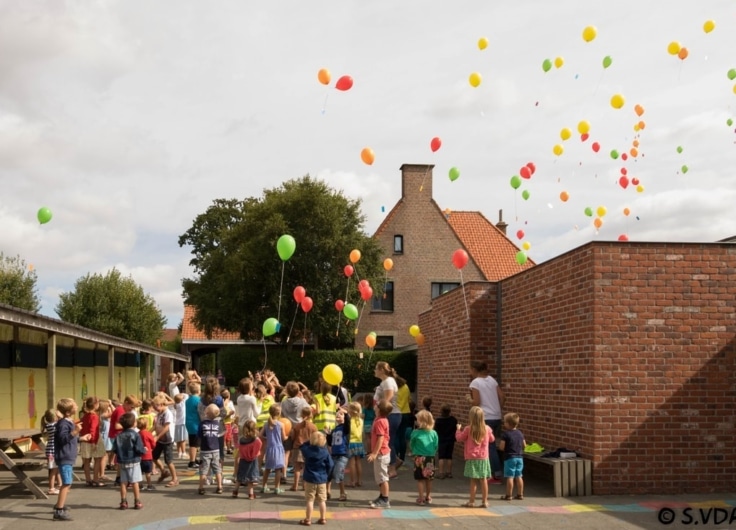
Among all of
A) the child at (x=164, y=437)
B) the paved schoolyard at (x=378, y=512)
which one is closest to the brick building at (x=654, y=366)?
the paved schoolyard at (x=378, y=512)

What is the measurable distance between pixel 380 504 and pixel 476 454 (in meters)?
1.43

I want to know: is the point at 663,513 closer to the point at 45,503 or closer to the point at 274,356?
the point at 45,503

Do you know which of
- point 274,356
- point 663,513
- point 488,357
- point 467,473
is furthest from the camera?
point 274,356

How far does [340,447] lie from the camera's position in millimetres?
11609

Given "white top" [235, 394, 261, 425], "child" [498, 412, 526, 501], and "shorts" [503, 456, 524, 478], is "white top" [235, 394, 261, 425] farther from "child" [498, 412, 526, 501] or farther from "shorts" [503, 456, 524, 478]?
"shorts" [503, 456, 524, 478]

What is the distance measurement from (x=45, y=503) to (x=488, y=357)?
8.46m

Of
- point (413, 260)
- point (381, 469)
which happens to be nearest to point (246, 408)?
point (381, 469)

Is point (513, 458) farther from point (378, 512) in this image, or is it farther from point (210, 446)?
point (210, 446)

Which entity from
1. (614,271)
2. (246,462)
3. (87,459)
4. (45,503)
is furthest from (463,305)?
(45,503)

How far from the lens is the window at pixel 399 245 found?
4222 cm

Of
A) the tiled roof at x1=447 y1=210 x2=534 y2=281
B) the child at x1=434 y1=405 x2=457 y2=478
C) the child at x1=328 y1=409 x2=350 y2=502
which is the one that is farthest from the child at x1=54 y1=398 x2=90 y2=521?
the tiled roof at x1=447 y1=210 x2=534 y2=281

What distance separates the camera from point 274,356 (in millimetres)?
38312

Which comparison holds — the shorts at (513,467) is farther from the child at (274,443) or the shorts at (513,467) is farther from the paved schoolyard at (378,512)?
the child at (274,443)

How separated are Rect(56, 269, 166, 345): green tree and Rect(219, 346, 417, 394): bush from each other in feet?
62.1
